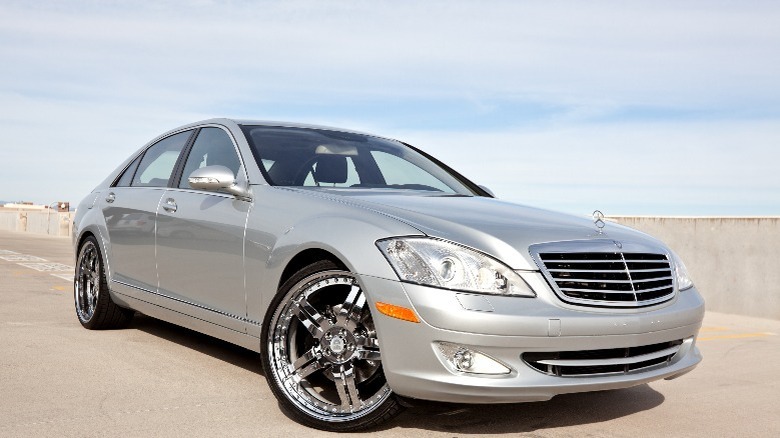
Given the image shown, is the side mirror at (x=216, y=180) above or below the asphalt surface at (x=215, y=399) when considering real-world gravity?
above

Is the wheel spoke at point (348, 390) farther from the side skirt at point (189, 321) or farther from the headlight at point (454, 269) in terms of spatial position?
the side skirt at point (189, 321)

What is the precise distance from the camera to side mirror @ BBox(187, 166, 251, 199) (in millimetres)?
4766

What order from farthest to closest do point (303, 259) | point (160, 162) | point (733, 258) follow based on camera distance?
point (733, 258), point (160, 162), point (303, 259)

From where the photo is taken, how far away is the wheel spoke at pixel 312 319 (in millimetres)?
Result: 4102

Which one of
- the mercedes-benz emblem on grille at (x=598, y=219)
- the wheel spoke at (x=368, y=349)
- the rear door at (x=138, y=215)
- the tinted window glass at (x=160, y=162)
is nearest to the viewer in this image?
the wheel spoke at (x=368, y=349)

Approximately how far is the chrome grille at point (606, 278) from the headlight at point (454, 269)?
0.63 ft

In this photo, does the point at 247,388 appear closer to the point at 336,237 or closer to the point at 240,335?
the point at 240,335

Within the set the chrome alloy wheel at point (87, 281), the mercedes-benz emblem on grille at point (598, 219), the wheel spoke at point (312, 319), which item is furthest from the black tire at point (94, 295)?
the mercedes-benz emblem on grille at point (598, 219)

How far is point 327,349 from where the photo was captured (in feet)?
13.3

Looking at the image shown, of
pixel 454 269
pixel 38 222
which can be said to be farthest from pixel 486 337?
pixel 38 222

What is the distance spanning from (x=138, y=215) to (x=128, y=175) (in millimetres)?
822

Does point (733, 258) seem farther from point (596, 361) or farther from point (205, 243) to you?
point (205, 243)

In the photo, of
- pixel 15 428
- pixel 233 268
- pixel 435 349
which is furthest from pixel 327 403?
pixel 15 428

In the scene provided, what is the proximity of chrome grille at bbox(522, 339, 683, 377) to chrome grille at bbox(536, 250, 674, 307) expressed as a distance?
22 cm
